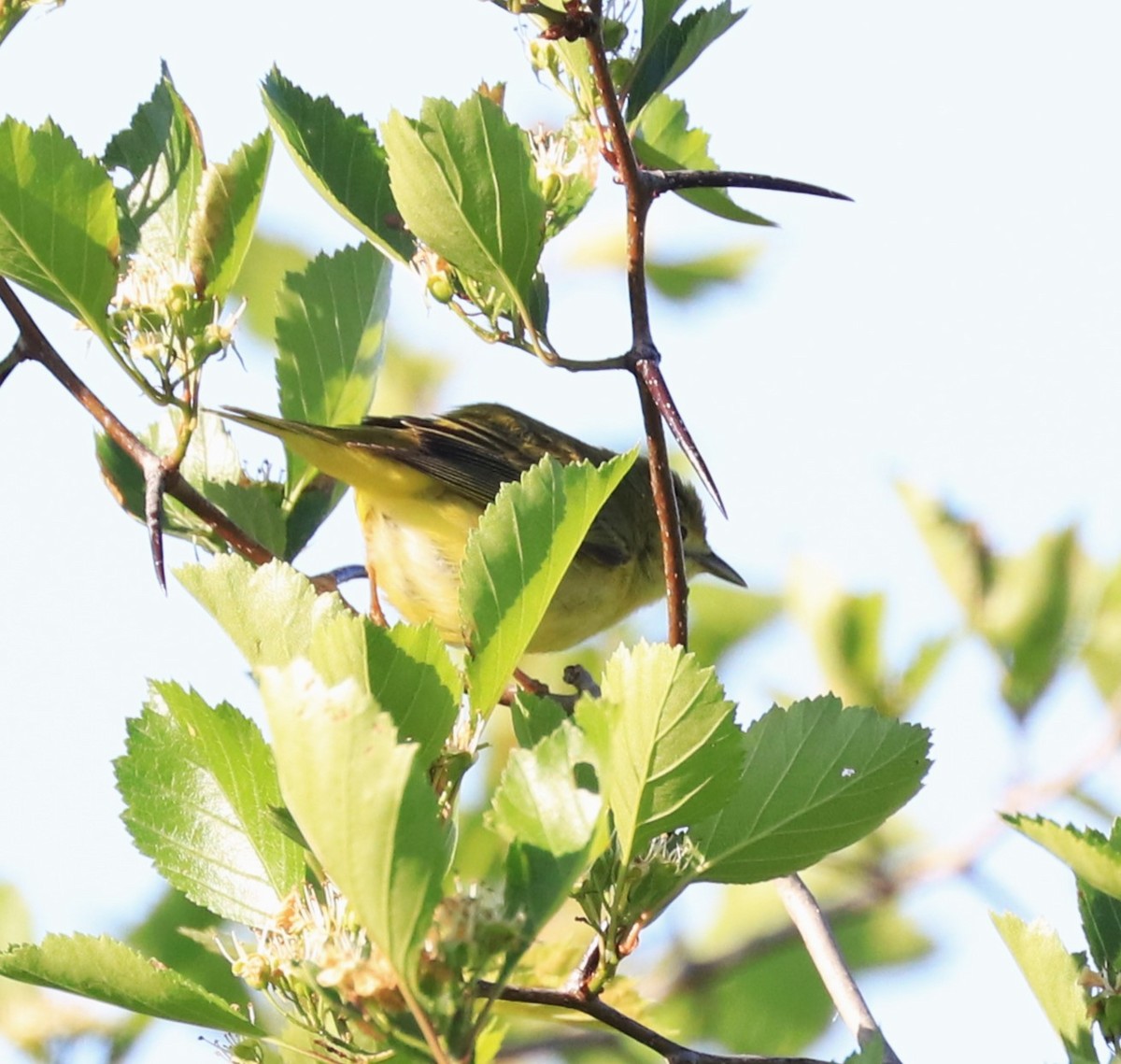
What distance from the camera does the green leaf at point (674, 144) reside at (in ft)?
7.93

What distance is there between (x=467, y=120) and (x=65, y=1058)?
5.65ft

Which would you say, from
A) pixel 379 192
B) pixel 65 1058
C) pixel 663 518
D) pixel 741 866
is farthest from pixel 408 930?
pixel 65 1058

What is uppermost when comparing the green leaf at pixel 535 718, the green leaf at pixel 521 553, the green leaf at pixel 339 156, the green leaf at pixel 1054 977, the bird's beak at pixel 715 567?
the bird's beak at pixel 715 567

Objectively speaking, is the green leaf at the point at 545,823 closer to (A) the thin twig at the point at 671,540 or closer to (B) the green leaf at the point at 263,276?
(A) the thin twig at the point at 671,540

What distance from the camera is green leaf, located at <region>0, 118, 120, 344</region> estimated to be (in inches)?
77.0

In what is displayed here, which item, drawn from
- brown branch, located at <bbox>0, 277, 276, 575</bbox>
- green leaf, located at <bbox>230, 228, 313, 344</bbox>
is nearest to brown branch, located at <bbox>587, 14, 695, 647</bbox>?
brown branch, located at <bbox>0, 277, 276, 575</bbox>

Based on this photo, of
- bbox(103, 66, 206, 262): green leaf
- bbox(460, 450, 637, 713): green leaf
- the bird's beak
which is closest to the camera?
bbox(460, 450, 637, 713): green leaf

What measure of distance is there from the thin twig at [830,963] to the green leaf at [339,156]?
3.24ft

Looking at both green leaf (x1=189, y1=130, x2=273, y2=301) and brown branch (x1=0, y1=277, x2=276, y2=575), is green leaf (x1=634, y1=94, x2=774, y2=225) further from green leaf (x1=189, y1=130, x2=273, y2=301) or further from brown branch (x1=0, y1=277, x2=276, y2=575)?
brown branch (x1=0, y1=277, x2=276, y2=575)

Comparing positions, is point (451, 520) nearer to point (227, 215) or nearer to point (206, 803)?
point (227, 215)

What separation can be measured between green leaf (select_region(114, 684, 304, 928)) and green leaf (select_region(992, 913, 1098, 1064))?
77 centimetres

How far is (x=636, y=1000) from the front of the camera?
2502mm

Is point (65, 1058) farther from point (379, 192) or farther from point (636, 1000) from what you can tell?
point (379, 192)

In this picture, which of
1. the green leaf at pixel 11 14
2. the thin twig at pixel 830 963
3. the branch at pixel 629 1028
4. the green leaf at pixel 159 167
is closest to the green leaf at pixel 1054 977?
the thin twig at pixel 830 963
